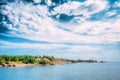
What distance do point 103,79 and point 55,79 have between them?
1614 centimetres

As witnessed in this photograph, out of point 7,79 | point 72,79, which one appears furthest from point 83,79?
point 7,79

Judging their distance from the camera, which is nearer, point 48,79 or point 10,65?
point 48,79

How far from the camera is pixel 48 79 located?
75625 mm

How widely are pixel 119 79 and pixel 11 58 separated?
142 m

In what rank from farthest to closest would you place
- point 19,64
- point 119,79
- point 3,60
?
point 19,64 → point 3,60 → point 119,79

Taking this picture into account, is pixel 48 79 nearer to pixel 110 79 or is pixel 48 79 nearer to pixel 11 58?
pixel 110 79

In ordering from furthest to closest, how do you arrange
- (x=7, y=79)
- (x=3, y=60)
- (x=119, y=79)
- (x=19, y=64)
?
(x=19, y=64) < (x=3, y=60) < (x=7, y=79) < (x=119, y=79)

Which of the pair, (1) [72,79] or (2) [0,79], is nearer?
(1) [72,79]

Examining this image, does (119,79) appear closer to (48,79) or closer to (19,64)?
(48,79)

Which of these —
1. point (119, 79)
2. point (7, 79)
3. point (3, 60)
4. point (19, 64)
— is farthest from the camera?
point (19, 64)

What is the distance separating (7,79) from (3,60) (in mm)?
105784

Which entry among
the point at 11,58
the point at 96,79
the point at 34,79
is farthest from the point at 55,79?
the point at 11,58

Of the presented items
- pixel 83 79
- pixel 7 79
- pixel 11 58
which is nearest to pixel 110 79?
pixel 83 79

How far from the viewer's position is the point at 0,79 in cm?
7969
